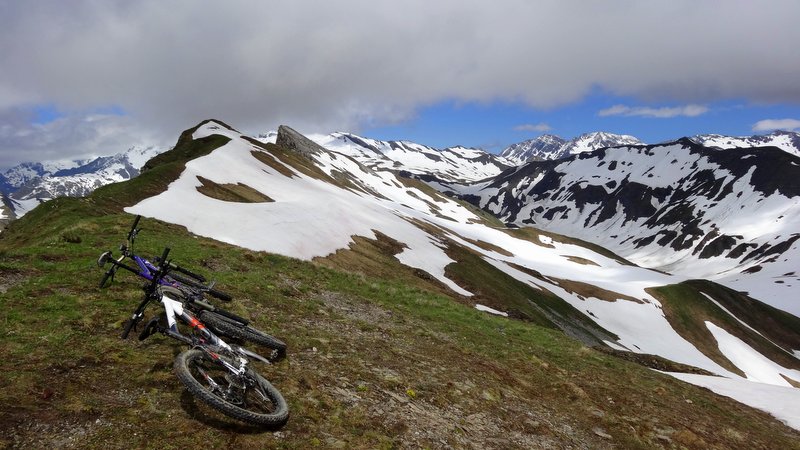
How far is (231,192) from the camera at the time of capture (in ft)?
180

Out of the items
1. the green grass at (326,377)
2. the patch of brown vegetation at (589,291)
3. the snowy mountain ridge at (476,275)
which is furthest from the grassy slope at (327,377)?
the patch of brown vegetation at (589,291)

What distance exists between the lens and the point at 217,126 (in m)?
110

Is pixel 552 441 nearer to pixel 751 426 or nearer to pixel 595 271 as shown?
pixel 751 426

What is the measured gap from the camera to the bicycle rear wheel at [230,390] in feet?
30.2

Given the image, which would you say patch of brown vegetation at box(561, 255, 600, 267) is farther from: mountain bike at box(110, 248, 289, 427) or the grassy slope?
mountain bike at box(110, 248, 289, 427)

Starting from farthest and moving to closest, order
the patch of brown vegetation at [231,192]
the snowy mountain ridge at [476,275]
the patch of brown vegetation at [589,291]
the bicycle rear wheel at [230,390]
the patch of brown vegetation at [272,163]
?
the patch of brown vegetation at [589,291]
the patch of brown vegetation at [272,163]
the patch of brown vegetation at [231,192]
the snowy mountain ridge at [476,275]
the bicycle rear wheel at [230,390]

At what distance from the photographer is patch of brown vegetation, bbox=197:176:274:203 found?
50531 millimetres

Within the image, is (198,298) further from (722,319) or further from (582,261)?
(582,261)

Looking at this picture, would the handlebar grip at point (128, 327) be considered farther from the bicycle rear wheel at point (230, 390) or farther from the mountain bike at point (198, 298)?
the bicycle rear wheel at point (230, 390)

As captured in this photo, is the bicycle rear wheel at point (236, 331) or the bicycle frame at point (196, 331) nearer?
the bicycle frame at point (196, 331)

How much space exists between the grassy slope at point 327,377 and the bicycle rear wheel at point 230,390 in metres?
0.50

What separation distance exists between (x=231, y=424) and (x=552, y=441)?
370 inches

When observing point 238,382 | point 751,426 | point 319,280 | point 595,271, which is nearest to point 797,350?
point 595,271

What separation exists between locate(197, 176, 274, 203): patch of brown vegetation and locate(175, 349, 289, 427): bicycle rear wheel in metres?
42.1
